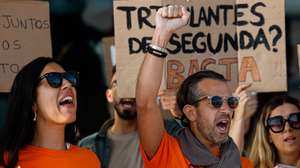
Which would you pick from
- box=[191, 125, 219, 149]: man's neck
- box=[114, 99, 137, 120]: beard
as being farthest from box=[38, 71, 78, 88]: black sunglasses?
box=[114, 99, 137, 120]: beard

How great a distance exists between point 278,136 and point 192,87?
0.84m

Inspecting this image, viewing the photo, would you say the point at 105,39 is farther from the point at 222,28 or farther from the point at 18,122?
the point at 18,122

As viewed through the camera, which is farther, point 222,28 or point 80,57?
point 80,57

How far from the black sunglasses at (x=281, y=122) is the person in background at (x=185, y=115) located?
63 centimetres

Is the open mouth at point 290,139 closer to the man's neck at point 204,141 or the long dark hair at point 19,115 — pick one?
the man's neck at point 204,141

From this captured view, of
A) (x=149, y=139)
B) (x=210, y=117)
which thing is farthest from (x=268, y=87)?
(x=149, y=139)

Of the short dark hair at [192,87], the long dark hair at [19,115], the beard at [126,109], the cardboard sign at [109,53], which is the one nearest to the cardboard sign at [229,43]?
the short dark hair at [192,87]

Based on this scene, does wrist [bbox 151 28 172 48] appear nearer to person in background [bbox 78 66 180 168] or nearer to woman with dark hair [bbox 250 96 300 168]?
person in background [bbox 78 66 180 168]

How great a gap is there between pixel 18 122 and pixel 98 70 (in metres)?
1.76

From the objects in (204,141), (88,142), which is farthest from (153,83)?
(88,142)

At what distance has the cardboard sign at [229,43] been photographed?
3.68 meters

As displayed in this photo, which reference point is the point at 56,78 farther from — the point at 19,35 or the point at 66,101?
the point at 19,35

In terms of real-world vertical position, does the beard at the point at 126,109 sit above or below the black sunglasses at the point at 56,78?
below

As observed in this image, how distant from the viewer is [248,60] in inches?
146
